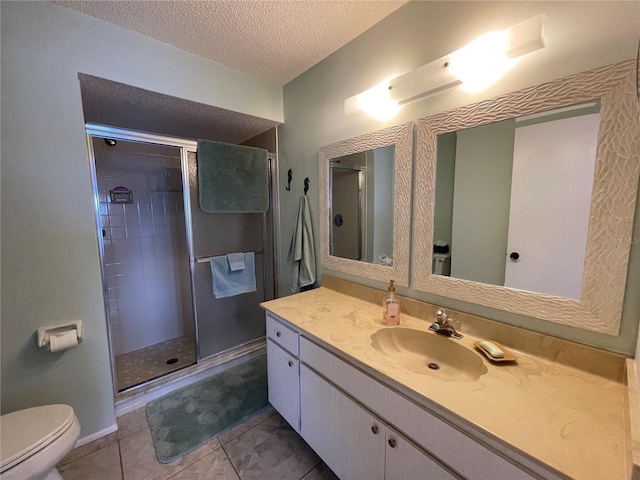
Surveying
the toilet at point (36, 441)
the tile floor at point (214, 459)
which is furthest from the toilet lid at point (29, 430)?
the tile floor at point (214, 459)

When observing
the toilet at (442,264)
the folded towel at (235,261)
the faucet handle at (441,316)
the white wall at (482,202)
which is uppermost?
the white wall at (482,202)

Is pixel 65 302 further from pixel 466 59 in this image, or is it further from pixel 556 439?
pixel 466 59

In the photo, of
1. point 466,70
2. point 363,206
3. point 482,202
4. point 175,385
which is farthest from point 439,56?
point 175,385

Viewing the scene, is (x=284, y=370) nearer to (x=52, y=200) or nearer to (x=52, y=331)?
(x=52, y=331)

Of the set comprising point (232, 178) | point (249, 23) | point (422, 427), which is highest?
point (249, 23)

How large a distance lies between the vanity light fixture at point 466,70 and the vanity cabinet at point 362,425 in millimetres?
1281

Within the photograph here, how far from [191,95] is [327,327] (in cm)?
175

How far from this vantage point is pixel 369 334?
1199mm

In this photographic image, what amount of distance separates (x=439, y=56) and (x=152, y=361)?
3.07 meters

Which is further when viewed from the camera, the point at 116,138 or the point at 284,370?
the point at 116,138

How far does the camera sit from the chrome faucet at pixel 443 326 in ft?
3.79

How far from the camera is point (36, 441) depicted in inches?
40.6

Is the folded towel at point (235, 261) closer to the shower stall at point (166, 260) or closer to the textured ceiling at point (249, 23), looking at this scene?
the shower stall at point (166, 260)

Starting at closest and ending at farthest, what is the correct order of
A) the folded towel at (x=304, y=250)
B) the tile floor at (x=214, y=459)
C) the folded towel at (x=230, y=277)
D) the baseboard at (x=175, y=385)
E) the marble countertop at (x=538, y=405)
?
the marble countertop at (x=538, y=405) < the tile floor at (x=214, y=459) < the baseboard at (x=175, y=385) < the folded towel at (x=304, y=250) < the folded towel at (x=230, y=277)
